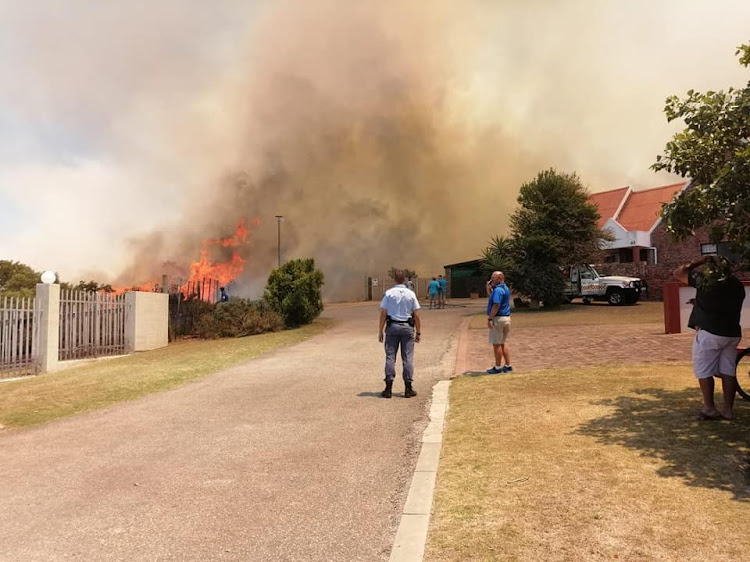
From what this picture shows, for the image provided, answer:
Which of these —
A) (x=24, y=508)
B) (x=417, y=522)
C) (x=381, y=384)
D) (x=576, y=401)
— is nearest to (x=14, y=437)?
(x=24, y=508)

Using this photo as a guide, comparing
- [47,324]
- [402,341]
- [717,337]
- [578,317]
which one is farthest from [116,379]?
[578,317]

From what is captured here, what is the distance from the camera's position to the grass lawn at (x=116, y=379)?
8.05 m

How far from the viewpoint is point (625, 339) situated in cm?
1279

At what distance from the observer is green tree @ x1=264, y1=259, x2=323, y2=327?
747 inches

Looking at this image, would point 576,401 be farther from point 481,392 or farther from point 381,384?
point 381,384

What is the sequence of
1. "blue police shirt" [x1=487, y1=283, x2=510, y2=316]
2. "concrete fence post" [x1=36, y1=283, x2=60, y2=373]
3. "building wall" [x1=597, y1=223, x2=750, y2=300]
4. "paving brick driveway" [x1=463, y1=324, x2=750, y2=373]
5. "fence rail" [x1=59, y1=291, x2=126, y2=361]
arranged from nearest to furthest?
"blue police shirt" [x1=487, y1=283, x2=510, y2=316]
"paving brick driveway" [x1=463, y1=324, x2=750, y2=373]
"concrete fence post" [x1=36, y1=283, x2=60, y2=373]
"fence rail" [x1=59, y1=291, x2=126, y2=361]
"building wall" [x1=597, y1=223, x2=750, y2=300]

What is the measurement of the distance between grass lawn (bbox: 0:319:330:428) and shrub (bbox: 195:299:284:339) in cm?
137

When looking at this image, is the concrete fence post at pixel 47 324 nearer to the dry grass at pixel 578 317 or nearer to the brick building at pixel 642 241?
the dry grass at pixel 578 317

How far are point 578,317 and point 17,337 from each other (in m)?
17.9

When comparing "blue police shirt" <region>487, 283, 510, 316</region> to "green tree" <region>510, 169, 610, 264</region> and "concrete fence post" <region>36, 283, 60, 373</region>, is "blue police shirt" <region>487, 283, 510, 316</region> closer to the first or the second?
"concrete fence post" <region>36, 283, 60, 373</region>

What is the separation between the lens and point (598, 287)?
2602 cm

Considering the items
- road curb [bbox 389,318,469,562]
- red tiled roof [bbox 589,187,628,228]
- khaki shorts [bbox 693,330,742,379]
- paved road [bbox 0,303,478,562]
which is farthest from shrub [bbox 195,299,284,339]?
red tiled roof [bbox 589,187,628,228]

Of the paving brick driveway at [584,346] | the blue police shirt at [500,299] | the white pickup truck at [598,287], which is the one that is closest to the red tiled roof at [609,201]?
the white pickup truck at [598,287]

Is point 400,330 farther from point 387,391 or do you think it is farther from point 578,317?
point 578,317
